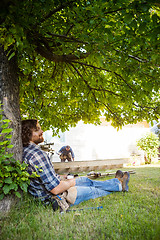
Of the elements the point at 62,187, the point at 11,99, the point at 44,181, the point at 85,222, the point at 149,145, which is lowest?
the point at 85,222

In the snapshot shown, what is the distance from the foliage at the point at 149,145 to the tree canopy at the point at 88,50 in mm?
8631

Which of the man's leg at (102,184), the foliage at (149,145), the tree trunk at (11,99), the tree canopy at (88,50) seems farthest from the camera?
the foliage at (149,145)

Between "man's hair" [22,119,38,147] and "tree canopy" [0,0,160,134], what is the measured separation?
39.9 inches

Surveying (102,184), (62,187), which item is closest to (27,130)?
(62,187)

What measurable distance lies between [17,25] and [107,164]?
6799 mm

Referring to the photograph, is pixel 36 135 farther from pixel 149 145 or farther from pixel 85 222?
pixel 149 145

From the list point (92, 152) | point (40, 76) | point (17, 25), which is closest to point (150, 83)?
point (17, 25)

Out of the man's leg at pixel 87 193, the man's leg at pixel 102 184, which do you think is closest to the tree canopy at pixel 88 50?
the man's leg at pixel 102 184

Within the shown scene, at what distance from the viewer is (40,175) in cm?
285

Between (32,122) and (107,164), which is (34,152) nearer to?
(32,122)

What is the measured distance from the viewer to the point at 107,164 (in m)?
7.89

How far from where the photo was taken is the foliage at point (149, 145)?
12.9 metres

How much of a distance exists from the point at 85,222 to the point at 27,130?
5.94 ft

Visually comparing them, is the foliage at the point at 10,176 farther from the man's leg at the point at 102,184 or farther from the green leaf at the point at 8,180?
the man's leg at the point at 102,184
